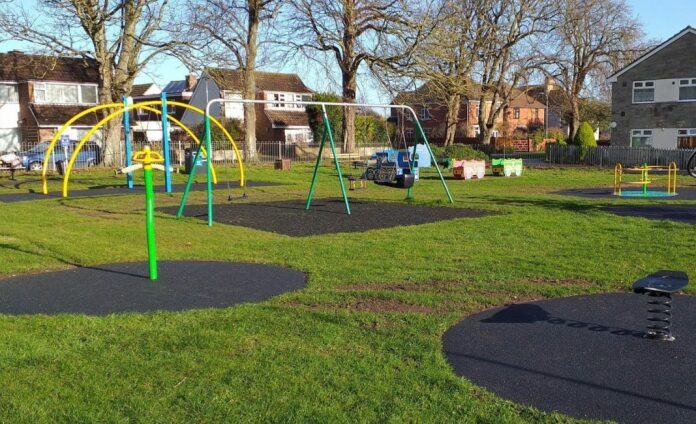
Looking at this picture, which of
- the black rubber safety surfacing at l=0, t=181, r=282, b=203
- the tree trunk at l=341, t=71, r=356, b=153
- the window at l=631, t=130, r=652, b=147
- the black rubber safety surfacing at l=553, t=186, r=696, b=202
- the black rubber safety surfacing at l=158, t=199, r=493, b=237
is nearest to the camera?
the black rubber safety surfacing at l=158, t=199, r=493, b=237

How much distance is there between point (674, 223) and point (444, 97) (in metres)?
23.7

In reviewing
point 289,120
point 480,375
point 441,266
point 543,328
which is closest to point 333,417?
point 480,375

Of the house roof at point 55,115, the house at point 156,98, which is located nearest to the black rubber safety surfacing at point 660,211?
the house roof at point 55,115

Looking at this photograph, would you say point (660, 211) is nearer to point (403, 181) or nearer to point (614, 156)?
point (403, 181)

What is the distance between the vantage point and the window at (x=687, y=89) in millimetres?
37219

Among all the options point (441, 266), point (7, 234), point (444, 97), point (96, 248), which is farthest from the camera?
point (444, 97)

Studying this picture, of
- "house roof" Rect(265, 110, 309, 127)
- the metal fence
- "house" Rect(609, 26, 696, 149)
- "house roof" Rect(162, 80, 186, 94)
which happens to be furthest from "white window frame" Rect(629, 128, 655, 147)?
"house roof" Rect(162, 80, 186, 94)

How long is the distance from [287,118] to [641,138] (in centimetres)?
3083

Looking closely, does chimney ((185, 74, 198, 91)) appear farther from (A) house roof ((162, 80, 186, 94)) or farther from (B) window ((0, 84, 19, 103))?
(B) window ((0, 84, 19, 103))

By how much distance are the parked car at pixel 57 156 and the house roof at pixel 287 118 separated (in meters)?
25.7

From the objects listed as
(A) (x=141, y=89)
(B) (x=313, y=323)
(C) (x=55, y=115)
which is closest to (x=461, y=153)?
(C) (x=55, y=115)

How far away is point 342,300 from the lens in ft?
22.6

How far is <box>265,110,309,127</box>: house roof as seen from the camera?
58.8m

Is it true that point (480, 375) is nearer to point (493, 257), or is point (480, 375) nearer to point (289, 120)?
point (493, 257)
